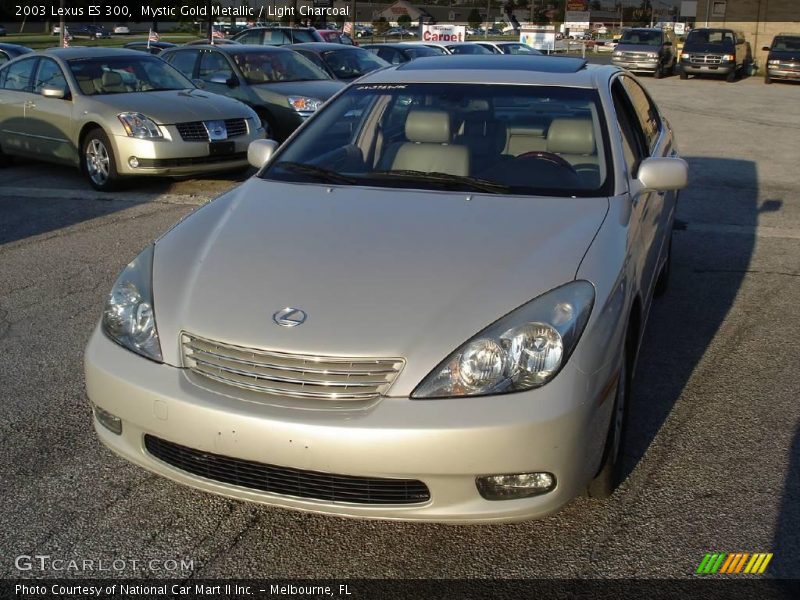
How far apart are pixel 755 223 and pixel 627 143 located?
4761mm

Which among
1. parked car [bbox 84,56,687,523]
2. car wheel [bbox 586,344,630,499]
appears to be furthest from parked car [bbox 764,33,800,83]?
car wheel [bbox 586,344,630,499]

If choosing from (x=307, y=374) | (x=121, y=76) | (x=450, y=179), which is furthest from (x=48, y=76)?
(x=307, y=374)

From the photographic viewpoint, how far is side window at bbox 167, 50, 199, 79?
1370cm

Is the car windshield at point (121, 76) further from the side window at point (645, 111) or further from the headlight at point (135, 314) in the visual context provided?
the headlight at point (135, 314)

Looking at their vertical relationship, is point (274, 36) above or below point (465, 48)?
above

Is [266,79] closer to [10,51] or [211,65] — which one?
[211,65]

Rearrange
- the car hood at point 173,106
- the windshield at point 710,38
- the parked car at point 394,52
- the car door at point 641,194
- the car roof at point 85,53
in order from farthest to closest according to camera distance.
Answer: the windshield at point 710,38
the parked car at point 394,52
the car roof at point 85,53
the car hood at point 173,106
the car door at point 641,194

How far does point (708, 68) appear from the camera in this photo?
30.6m

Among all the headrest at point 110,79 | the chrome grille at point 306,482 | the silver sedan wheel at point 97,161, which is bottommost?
the silver sedan wheel at point 97,161

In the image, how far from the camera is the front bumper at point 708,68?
30438 mm

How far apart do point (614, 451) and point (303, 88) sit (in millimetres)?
10045

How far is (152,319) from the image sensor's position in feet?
10.3

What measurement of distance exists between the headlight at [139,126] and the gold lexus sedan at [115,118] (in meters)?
0.01

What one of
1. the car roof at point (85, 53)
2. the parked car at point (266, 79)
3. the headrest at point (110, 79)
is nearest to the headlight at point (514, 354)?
the headrest at point (110, 79)
